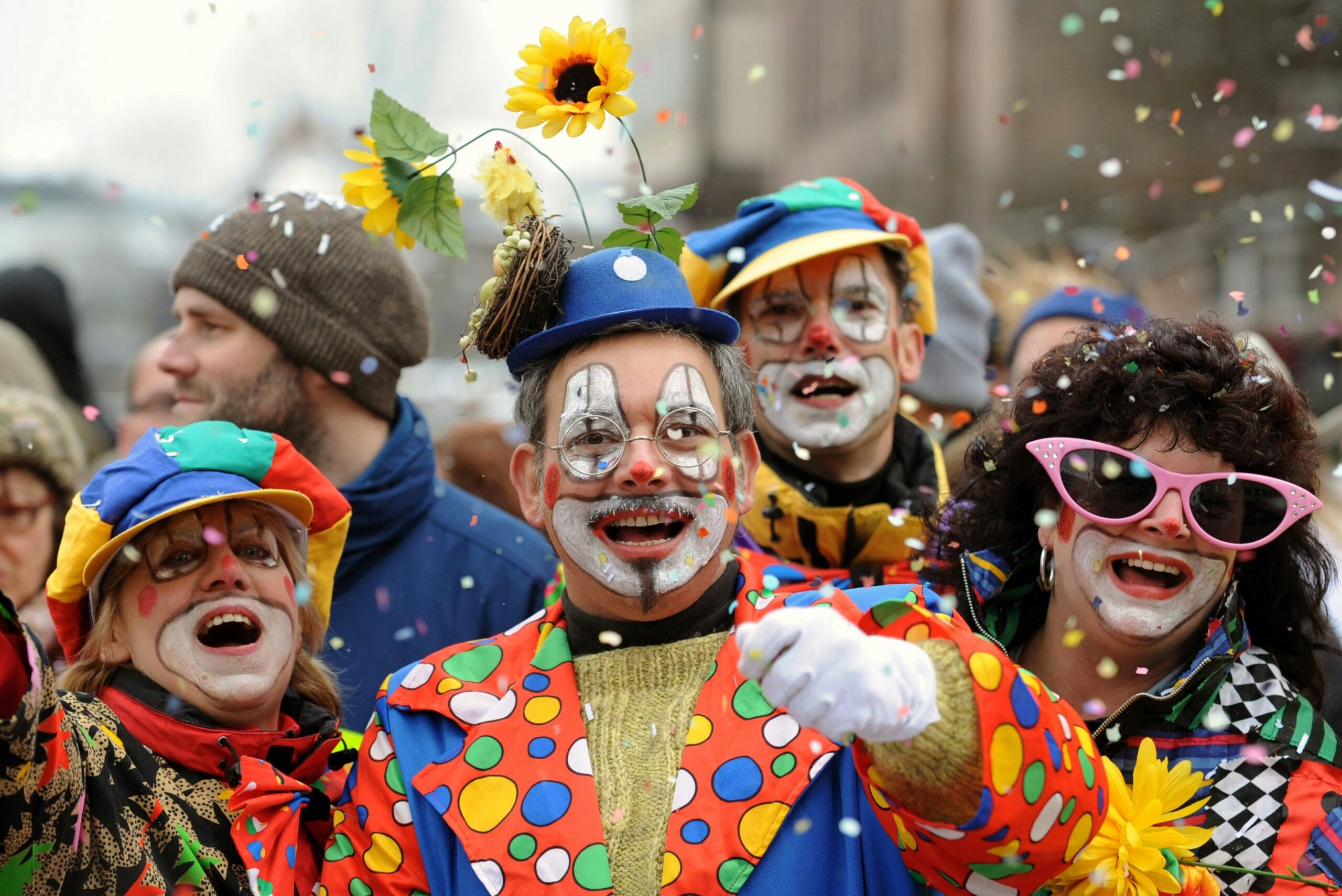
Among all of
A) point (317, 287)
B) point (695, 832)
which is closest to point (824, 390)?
point (317, 287)

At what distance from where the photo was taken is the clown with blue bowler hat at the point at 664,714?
2051 mm

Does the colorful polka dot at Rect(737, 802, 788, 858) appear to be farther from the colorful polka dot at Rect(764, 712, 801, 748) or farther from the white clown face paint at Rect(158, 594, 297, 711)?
the white clown face paint at Rect(158, 594, 297, 711)

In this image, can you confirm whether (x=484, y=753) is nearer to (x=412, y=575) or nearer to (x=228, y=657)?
(x=228, y=657)

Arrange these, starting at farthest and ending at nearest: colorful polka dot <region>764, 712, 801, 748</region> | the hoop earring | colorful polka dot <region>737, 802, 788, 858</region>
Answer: the hoop earring
colorful polka dot <region>764, 712, 801, 748</region>
colorful polka dot <region>737, 802, 788, 858</region>

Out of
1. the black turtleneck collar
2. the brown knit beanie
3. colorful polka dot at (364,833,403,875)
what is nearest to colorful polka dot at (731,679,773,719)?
the black turtleneck collar

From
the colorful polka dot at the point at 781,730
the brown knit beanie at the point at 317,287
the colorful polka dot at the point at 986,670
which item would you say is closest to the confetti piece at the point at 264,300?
the brown knit beanie at the point at 317,287

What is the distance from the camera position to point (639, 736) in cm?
264

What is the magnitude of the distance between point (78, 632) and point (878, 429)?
2106 millimetres

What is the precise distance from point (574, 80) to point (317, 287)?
66.3 inches

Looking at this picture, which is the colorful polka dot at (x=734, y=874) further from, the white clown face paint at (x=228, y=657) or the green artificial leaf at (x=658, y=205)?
the green artificial leaf at (x=658, y=205)

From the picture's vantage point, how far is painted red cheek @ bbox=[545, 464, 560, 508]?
9.21ft

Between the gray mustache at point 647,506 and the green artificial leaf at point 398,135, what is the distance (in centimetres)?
84

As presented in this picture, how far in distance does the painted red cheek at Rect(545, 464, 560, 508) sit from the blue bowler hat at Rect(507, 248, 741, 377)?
25cm

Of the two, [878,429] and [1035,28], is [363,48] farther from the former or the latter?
[1035,28]
